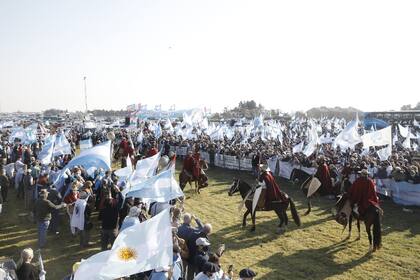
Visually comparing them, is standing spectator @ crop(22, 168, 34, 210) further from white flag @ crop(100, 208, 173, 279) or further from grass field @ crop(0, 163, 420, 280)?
white flag @ crop(100, 208, 173, 279)

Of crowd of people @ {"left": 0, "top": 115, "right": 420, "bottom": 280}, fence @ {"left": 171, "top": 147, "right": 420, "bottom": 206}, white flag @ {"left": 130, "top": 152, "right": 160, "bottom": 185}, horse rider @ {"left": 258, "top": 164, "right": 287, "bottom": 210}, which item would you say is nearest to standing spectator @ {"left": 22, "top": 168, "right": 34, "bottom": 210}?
crowd of people @ {"left": 0, "top": 115, "right": 420, "bottom": 280}

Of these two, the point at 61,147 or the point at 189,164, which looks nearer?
the point at 189,164

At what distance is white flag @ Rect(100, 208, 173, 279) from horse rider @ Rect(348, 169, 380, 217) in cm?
715

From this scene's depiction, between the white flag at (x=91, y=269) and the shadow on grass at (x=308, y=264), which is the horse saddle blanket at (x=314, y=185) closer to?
the shadow on grass at (x=308, y=264)

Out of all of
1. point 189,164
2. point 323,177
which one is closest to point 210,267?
point 323,177

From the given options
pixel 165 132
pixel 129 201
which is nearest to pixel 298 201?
pixel 129 201

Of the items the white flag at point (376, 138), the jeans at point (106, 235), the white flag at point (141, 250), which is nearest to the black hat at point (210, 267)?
the white flag at point (141, 250)

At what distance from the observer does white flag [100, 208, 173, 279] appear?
5.43 m

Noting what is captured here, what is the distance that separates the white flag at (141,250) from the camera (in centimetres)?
543

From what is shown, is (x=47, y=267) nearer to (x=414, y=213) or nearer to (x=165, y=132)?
(x=414, y=213)

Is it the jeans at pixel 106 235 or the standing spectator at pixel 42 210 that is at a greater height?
the standing spectator at pixel 42 210

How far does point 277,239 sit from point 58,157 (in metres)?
13.7

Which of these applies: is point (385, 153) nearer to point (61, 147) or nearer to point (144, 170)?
point (144, 170)

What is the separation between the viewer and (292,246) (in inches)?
474
